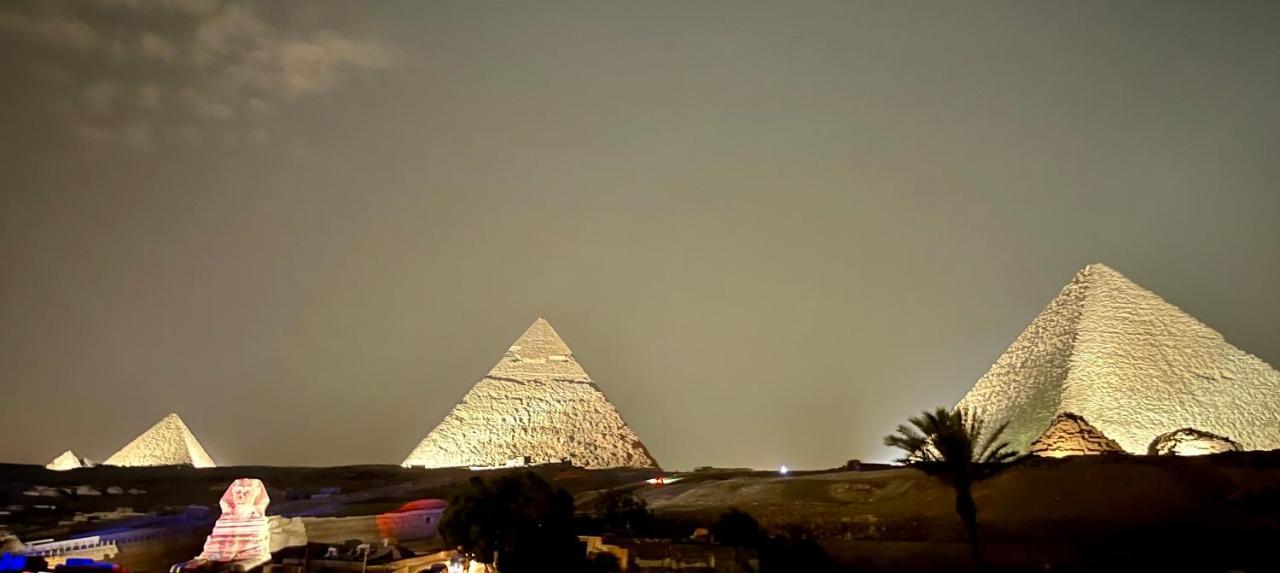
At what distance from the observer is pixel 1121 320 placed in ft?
128

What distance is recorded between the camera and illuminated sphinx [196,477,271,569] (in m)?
14.8

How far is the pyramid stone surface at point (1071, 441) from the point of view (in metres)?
32.4

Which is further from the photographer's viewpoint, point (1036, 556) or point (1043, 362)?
point (1043, 362)

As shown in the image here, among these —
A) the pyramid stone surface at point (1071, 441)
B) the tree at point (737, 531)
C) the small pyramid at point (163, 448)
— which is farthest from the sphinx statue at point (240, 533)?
the small pyramid at point (163, 448)

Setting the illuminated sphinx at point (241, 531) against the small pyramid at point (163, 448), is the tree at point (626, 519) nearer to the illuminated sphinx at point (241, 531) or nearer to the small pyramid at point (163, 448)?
the illuminated sphinx at point (241, 531)

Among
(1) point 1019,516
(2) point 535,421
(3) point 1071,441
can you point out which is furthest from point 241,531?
(2) point 535,421

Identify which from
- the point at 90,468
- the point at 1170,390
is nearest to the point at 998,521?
the point at 1170,390

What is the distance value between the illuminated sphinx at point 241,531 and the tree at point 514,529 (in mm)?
3631

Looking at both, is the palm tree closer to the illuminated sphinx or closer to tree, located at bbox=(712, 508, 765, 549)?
tree, located at bbox=(712, 508, 765, 549)

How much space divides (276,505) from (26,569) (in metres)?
26.3

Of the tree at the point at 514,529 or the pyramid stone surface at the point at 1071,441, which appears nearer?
the tree at the point at 514,529

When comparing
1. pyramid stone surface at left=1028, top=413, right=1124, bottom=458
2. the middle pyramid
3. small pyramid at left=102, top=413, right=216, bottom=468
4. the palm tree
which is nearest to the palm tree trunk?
the palm tree

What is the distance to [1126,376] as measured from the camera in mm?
36500

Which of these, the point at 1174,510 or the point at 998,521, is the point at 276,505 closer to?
the point at 998,521
